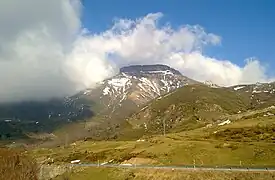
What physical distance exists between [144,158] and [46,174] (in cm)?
3137

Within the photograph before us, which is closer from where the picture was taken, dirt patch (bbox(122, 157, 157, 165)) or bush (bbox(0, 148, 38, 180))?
bush (bbox(0, 148, 38, 180))

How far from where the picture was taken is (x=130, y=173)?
331ft

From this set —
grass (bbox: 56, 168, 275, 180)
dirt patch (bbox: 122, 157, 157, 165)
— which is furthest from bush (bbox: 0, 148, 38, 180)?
dirt patch (bbox: 122, 157, 157, 165)

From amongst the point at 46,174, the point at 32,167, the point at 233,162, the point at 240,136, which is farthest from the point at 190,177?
the point at 240,136

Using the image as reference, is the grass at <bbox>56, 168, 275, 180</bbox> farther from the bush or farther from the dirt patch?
the bush

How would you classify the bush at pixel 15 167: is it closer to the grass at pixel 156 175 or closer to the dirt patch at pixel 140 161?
the grass at pixel 156 175

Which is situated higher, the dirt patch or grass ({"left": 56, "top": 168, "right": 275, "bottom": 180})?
the dirt patch

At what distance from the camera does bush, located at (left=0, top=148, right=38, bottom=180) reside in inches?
3571

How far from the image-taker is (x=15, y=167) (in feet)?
317

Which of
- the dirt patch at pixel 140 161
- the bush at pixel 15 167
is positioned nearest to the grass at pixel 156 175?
the dirt patch at pixel 140 161

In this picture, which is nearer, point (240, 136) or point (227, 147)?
point (227, 147)

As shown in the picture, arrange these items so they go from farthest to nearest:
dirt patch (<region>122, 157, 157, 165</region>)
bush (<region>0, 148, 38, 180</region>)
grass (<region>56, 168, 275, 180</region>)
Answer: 1. dirt patch (<region>122, 157, 157, 165</region>)
2. bush (<region>0, 148, 38, 180</region>)
3. grass (<region>56, 168, 275, 180</region>)

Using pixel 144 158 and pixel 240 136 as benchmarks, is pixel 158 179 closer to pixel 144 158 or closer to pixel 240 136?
pixel 144 158

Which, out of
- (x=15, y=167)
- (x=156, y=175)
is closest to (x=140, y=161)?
(x=156, y=175)
